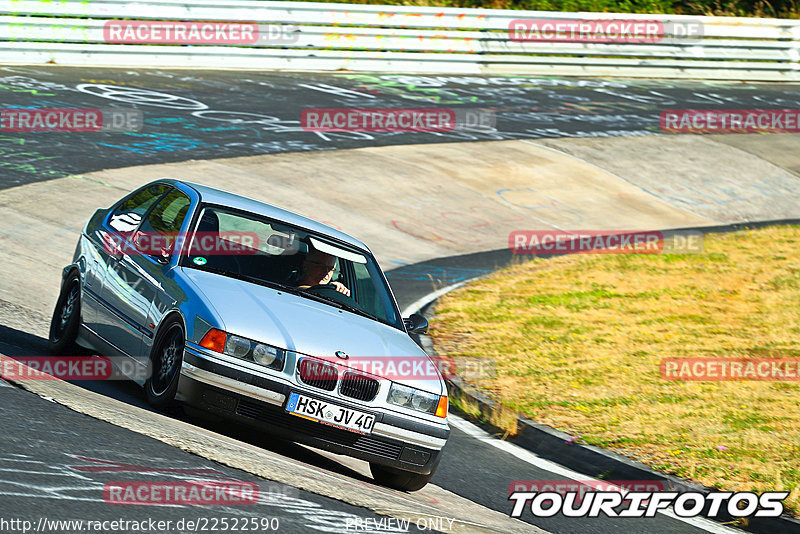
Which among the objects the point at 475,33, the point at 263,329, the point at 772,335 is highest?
the point at 475,33

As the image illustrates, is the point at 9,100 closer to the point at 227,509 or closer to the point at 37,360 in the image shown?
the point at 37,360

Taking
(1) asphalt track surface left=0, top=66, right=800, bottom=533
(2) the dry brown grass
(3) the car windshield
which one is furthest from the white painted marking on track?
(3) the car windshield

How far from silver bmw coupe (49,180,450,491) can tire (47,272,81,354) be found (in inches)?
0.4

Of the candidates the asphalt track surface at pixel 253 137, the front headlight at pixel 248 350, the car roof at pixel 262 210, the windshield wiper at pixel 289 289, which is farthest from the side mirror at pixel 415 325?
the front headlight at pixel 248 350

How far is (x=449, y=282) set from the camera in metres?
14.0

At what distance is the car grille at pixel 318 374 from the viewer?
20.4 feet

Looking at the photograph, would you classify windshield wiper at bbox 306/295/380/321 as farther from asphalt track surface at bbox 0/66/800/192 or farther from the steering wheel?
asphalt track surface at bbox 0/66/800/192

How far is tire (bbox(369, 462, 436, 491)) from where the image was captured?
662cm

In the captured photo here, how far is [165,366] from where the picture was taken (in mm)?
6586

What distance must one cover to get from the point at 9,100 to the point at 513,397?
484 inches

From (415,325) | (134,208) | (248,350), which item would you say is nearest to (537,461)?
(415,325)

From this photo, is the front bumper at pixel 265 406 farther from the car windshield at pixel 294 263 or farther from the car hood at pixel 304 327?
the car windshield at pixel 294 263

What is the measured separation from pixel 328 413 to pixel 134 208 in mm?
2926

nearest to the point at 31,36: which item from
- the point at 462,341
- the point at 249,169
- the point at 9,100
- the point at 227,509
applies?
the point at 9,100
